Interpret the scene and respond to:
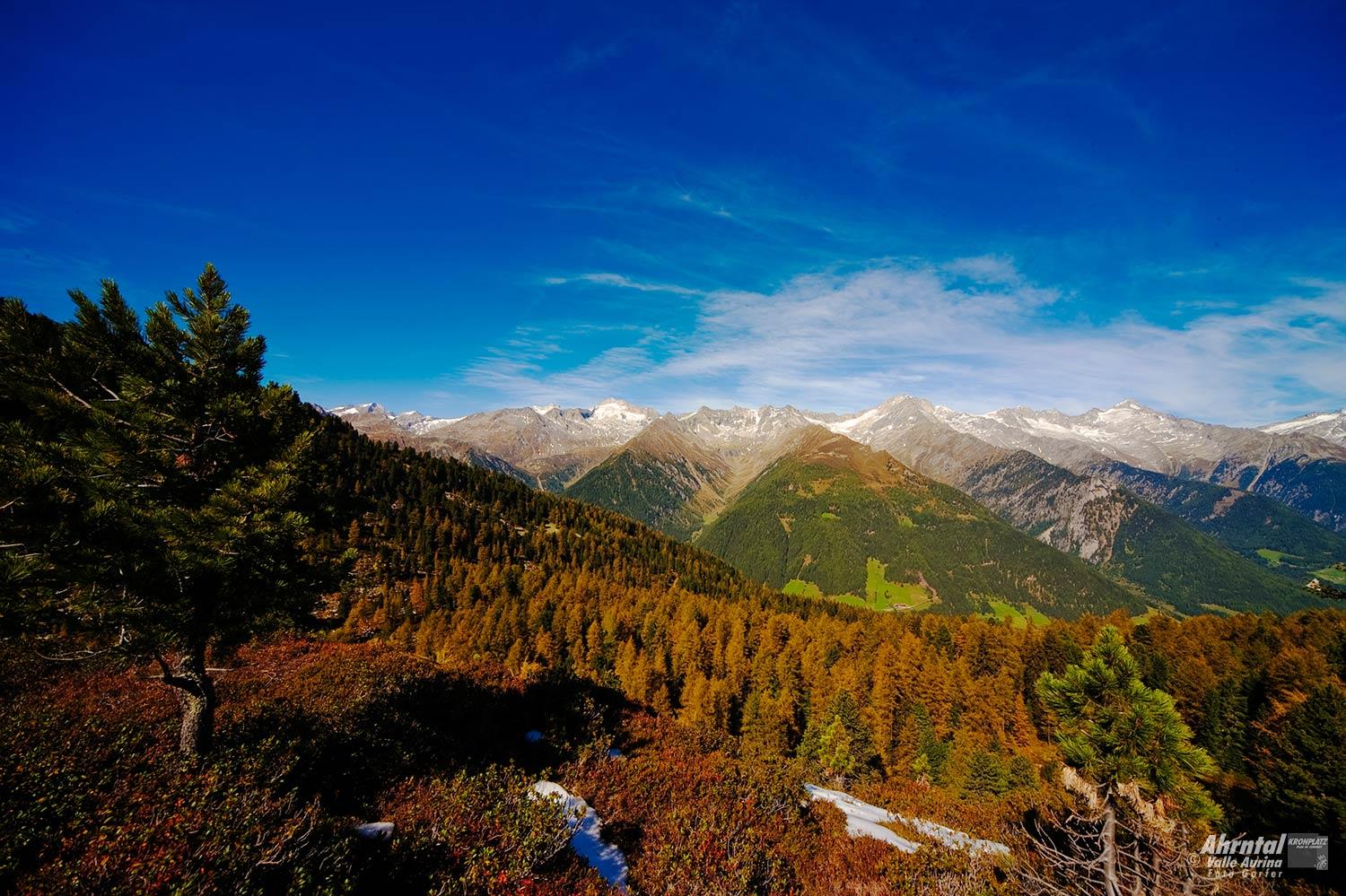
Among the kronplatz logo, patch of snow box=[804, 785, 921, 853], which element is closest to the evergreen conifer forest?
patch of snow box=[804, 785, 921, 853]

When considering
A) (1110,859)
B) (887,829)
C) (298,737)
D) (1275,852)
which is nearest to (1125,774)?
(1110,859)

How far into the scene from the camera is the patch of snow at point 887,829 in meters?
17.0

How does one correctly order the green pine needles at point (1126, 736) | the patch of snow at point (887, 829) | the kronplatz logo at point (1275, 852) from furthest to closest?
the patch of snow at point (887, 829) < the kronplatz logo at point (1275, 852) < the green pine needles at point (1126, 736)

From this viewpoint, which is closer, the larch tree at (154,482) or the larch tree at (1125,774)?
the larch tree at (154,482)

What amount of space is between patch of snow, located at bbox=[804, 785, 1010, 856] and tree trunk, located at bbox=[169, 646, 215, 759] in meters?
19.7

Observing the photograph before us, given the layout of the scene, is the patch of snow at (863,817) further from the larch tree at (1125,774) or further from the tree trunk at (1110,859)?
the tree trunk at (1110,859)

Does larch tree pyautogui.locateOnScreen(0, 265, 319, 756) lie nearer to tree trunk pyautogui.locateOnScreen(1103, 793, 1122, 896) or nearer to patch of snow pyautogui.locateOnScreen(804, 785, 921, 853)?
tree trunk pyautogui.locateOnScreen(1103, 793, 1122, 896)

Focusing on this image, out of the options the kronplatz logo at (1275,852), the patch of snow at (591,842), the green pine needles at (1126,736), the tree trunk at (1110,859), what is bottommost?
the kronplatz logo at (1275,852)

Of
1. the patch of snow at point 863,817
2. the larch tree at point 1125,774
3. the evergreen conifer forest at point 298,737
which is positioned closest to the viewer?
the evergreen conifer forest at point 298,737

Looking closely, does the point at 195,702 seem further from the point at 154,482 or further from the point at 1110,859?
the point at 1110,859

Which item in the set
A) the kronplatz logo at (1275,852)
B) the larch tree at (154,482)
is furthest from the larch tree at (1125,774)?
the larch tree at (154,482)

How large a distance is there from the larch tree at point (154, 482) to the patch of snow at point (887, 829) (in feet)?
66.6

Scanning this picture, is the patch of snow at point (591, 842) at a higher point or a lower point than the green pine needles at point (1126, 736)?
lower

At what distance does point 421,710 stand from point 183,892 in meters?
16.3
